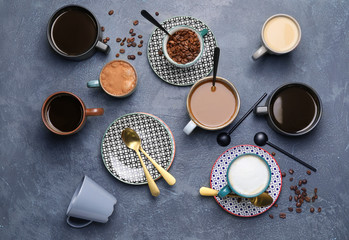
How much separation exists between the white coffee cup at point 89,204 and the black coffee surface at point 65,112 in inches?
10.2

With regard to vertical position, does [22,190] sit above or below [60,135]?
below

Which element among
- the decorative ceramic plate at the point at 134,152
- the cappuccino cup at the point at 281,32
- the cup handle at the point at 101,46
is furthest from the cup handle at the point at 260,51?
the cup handle at the point at 101,46

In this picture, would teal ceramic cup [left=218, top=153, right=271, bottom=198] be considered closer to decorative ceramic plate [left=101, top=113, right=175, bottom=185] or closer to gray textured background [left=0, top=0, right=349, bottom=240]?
gray textured background [left=0, top=0, right=349, bottom=240]

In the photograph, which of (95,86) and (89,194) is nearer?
(89,194)

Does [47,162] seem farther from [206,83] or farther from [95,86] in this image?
[206,83]

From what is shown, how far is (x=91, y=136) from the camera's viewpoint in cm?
166

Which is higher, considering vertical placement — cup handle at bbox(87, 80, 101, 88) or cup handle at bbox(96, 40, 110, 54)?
cup handle at bbox(96, 40, 110, 54)

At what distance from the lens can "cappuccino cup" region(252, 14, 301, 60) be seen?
63.3 inches

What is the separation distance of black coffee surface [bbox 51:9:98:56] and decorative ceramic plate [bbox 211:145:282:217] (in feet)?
2.50

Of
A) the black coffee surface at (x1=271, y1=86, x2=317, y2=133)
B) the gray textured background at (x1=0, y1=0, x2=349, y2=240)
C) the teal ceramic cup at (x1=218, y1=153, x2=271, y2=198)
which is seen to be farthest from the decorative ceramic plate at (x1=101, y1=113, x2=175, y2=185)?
the black coffee surface at (x1=271, y1=86, x2=317, y2=133)

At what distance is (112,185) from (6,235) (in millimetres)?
524

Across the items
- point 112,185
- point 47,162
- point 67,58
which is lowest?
point 47,162

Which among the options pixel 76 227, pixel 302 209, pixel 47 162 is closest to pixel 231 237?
pixel 302 209

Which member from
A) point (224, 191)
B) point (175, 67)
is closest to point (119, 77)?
point (175, 67)
